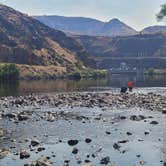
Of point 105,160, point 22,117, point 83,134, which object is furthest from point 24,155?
point 22,117

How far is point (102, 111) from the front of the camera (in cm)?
6644

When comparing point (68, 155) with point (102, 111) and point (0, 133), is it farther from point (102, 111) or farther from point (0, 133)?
point (102, 111)

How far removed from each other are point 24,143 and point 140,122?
1803 cm

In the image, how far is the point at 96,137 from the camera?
1732 inches

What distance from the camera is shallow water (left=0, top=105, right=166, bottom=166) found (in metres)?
34.8

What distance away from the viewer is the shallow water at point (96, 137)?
34750 millimetres

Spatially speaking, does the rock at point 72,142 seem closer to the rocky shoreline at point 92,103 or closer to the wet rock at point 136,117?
the wet rock at point 136,117

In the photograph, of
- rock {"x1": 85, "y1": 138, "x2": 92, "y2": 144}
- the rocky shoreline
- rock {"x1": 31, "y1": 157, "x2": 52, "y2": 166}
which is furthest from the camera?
the rocky shoreline

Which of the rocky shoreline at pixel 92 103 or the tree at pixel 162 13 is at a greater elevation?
the tree at pixel 162 13

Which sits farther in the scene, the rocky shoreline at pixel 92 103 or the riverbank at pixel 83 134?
the rocky shoreline at pixel 92 103

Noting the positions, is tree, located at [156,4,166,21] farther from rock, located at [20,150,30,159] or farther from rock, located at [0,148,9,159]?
rock, located at [20,150,30,159]

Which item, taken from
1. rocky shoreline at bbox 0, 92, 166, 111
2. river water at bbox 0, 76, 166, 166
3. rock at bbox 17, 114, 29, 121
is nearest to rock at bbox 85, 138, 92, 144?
river water at bbox 0, 76, 166, 166

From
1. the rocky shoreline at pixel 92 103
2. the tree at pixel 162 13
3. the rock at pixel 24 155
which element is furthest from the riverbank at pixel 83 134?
the tree at pixel 162 13

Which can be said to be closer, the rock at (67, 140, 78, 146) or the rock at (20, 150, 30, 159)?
the rock at (20, 150, 30, 159)
